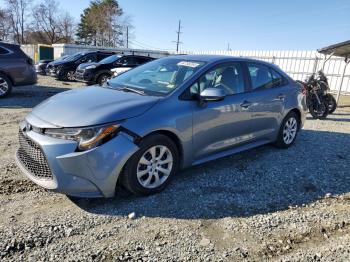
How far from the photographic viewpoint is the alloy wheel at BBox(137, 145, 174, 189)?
151 inches

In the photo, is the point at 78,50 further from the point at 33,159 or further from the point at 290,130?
the point at 33,159

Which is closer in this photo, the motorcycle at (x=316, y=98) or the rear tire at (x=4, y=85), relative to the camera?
the motorcycle at (x=316, y=98)

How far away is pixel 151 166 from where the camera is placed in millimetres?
3926

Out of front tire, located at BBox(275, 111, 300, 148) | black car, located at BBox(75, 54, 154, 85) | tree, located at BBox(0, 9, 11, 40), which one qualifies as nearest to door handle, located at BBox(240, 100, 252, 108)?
front tire, located at BBox(275, 111, 300, 148)

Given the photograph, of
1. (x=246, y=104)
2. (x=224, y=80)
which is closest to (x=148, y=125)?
(x=224, y=80)

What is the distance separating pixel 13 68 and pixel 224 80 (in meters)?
7.86

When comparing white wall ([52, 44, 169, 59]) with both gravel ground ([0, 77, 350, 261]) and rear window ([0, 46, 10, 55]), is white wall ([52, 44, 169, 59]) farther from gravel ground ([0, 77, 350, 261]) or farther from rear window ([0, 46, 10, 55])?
gravel ground ([0, 77, 350, 261])

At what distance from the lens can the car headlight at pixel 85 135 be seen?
3.38 metres

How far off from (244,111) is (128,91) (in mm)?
1683

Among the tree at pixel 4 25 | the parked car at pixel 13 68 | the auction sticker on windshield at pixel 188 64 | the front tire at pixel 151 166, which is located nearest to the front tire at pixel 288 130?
the auction sticker on windshield at pixel 188 64

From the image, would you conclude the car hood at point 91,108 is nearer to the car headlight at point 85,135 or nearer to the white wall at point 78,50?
the car headlight at point 85,135

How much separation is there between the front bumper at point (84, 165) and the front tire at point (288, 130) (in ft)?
10.8

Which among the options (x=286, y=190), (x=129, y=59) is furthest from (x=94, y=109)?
(x=129, y=59)

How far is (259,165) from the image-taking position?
5.27 metres
